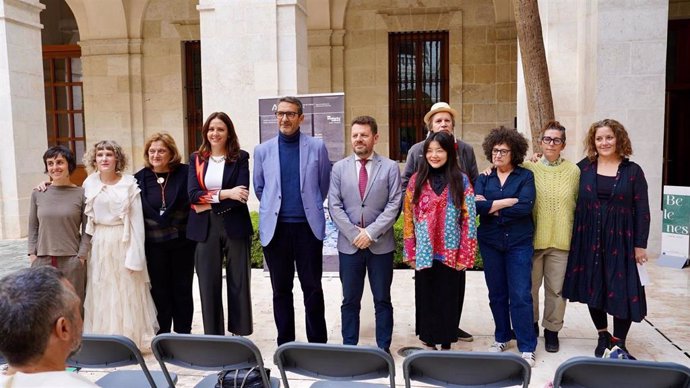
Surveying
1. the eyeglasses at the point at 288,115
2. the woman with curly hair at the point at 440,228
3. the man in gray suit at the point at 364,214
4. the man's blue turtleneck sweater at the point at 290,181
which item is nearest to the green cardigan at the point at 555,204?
the woman with curly hair at the point at 440,228

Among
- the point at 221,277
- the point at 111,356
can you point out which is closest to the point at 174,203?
the point at 221,277

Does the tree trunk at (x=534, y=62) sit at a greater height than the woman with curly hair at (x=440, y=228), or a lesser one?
greater

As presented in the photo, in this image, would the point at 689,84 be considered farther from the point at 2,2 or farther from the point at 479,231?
the point at 2,2

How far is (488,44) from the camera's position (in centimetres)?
1396

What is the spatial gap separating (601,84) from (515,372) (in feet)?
22.4

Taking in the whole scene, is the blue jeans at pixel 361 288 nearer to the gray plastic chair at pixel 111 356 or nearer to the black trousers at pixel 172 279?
the black trousers at pixel 172 279

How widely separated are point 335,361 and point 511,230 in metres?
2.24

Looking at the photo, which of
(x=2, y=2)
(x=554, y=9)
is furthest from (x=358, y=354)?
(x=2, y=2)

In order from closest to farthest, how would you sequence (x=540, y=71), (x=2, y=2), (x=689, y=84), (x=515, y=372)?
(x=515, y=372) → (x=540, y=71) → (x=2, y=2) → (x=689, y=84)

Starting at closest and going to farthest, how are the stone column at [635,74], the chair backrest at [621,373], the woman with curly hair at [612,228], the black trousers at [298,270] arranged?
the chair backrest at [621,373], the woman with curly hair at [612,228], the black trousers at [298,270], the stone column at [635,74]

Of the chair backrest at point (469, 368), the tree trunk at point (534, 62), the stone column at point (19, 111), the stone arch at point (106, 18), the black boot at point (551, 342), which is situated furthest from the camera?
the stone arch at point (106, 18)

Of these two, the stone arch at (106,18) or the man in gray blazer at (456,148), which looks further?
the stone arch at (106,18)

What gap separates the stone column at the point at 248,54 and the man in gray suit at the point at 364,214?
476 cm

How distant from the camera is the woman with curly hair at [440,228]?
4234 millimetres
